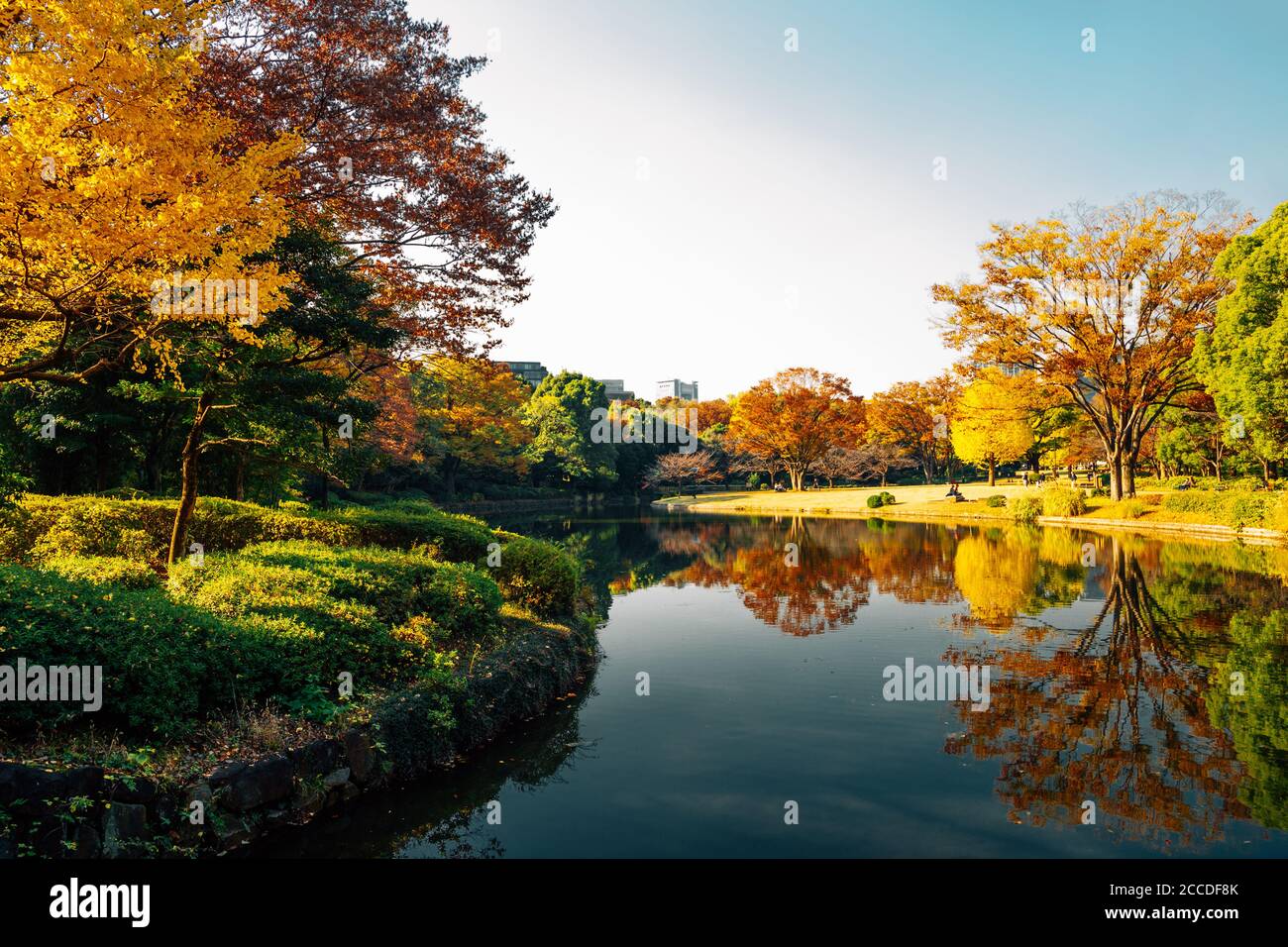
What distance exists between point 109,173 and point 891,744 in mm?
9803

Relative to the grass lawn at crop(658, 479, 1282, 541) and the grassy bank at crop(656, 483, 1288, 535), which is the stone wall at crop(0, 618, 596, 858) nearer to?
the grassy bank at crop(656, 483, 1288, 535)

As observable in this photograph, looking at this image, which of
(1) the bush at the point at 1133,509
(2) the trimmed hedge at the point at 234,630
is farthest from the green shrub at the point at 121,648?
(1) the bush at the point at 1133,509

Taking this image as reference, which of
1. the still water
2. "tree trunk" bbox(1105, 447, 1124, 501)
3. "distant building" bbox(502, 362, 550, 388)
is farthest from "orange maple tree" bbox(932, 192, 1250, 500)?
"distant building" bbox(502, 362, 550, 388)

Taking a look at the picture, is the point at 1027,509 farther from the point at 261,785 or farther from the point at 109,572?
the point at 261,785

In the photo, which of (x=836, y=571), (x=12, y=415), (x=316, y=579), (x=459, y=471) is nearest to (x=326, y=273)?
(x=316, y=579)

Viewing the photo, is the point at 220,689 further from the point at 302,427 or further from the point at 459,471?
the point at 459,471

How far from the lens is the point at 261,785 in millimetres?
6078

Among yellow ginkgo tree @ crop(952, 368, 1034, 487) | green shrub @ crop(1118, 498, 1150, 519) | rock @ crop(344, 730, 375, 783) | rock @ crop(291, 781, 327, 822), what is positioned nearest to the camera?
rock @ crop(291, 781, 327, 822)

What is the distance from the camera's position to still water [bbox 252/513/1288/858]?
6156 millimetres

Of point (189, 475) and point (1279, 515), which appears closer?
point (189, 475)

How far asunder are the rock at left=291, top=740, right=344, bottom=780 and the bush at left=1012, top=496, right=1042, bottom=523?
3858cm

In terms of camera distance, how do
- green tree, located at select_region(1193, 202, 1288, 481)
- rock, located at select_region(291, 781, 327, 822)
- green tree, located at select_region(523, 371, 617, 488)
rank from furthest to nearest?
green tree, located at select_region(523, 371, 617, 488) < green tree, located at select_region(1193, 202, 1288, 481) < rock, located at select_region(291, 781, 327, 822)

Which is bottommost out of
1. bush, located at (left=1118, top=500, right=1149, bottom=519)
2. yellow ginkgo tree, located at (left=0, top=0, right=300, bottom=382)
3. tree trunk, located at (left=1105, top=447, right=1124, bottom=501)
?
bush, located at (left=1118, top=500, right=1149, bottom=519)
